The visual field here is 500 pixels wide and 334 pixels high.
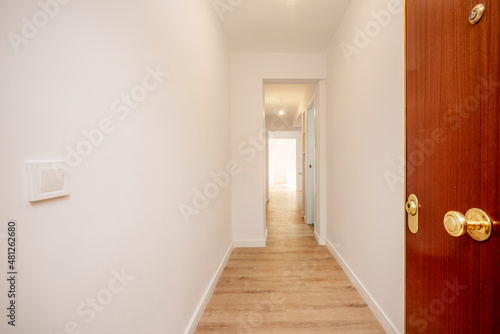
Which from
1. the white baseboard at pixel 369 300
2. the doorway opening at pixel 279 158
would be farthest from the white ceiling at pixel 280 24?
the doorway opening at pixel 279 158

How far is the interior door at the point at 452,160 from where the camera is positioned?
0.60 meters

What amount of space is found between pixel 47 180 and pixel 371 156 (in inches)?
73.0

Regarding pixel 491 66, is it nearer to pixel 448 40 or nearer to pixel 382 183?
pixel 448 40

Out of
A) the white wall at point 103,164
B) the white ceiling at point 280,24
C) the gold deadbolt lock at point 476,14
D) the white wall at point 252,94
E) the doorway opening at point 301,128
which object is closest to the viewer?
the white wall at point 103,164

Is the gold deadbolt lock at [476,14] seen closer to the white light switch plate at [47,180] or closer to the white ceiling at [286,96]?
the white light switch plate at [47,180]

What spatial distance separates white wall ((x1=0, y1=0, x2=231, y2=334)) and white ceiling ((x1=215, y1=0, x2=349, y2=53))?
101cm

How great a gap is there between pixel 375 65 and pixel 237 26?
1.58 metres

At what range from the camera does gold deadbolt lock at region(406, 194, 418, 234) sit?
0.88 metres

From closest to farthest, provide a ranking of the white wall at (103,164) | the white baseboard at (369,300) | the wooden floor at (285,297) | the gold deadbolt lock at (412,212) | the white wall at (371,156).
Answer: the white wall at (103,164) < the gold deadbolt lock at (412,212) < the white wall at (371,156) < the white baseboard at (369,300) < the wooden floor at (285,297)

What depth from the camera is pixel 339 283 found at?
2104 mm

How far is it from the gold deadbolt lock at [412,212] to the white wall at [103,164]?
113 centimetres

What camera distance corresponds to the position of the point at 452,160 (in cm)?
70

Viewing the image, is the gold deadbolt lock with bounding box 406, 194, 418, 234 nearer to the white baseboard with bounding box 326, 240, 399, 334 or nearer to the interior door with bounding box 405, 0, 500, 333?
the interior door with bounding box 405, 0, 500, 333

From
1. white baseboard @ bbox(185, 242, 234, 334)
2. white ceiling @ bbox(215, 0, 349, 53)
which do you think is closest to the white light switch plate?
white baseboard @ bbox(185, 242, 234, 334)
